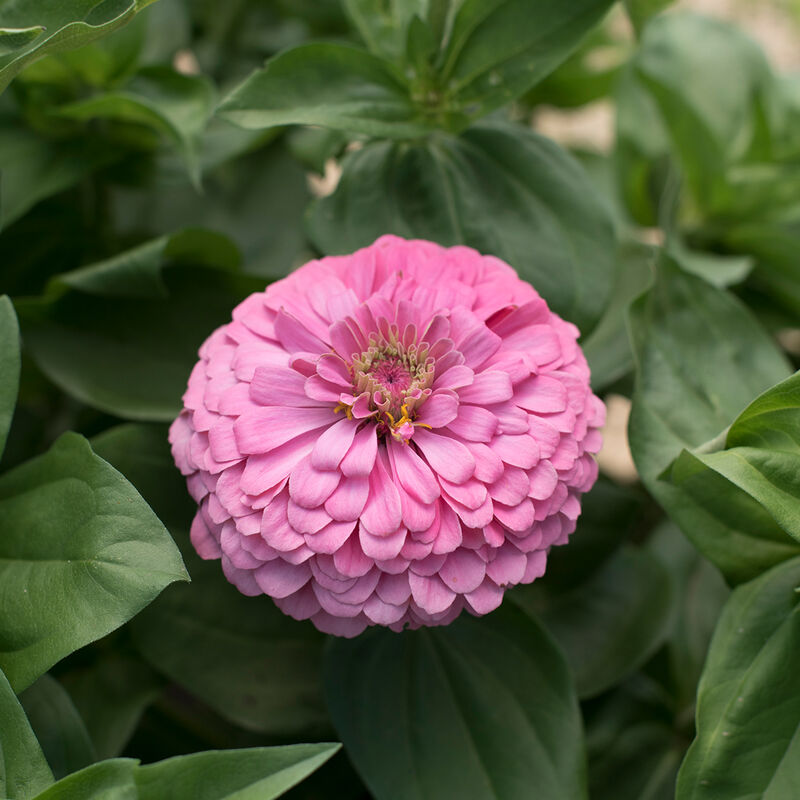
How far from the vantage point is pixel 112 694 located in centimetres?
51

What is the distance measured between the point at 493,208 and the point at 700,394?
0.16m

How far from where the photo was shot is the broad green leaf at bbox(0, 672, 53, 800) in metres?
0.34

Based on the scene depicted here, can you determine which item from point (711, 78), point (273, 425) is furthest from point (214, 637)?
point (711, 78)

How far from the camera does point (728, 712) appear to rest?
401 mm

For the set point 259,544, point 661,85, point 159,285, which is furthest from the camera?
point 661,85

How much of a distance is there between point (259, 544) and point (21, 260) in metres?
0.37

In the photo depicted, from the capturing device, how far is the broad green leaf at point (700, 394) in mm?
437

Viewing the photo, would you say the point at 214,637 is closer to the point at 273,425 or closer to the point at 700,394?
the point at 273,425

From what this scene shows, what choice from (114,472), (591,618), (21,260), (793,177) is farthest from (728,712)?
(21,260)

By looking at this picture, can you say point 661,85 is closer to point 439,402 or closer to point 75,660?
point 439,402

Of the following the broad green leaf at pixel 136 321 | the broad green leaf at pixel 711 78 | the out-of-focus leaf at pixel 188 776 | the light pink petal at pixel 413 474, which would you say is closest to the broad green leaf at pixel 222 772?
the out-of-focus leaf at pixel 188 776

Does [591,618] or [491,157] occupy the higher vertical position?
[491,157]

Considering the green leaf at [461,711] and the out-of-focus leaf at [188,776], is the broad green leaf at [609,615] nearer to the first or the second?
the green leaf at [461,711]

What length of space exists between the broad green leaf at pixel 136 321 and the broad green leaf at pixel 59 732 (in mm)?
158
